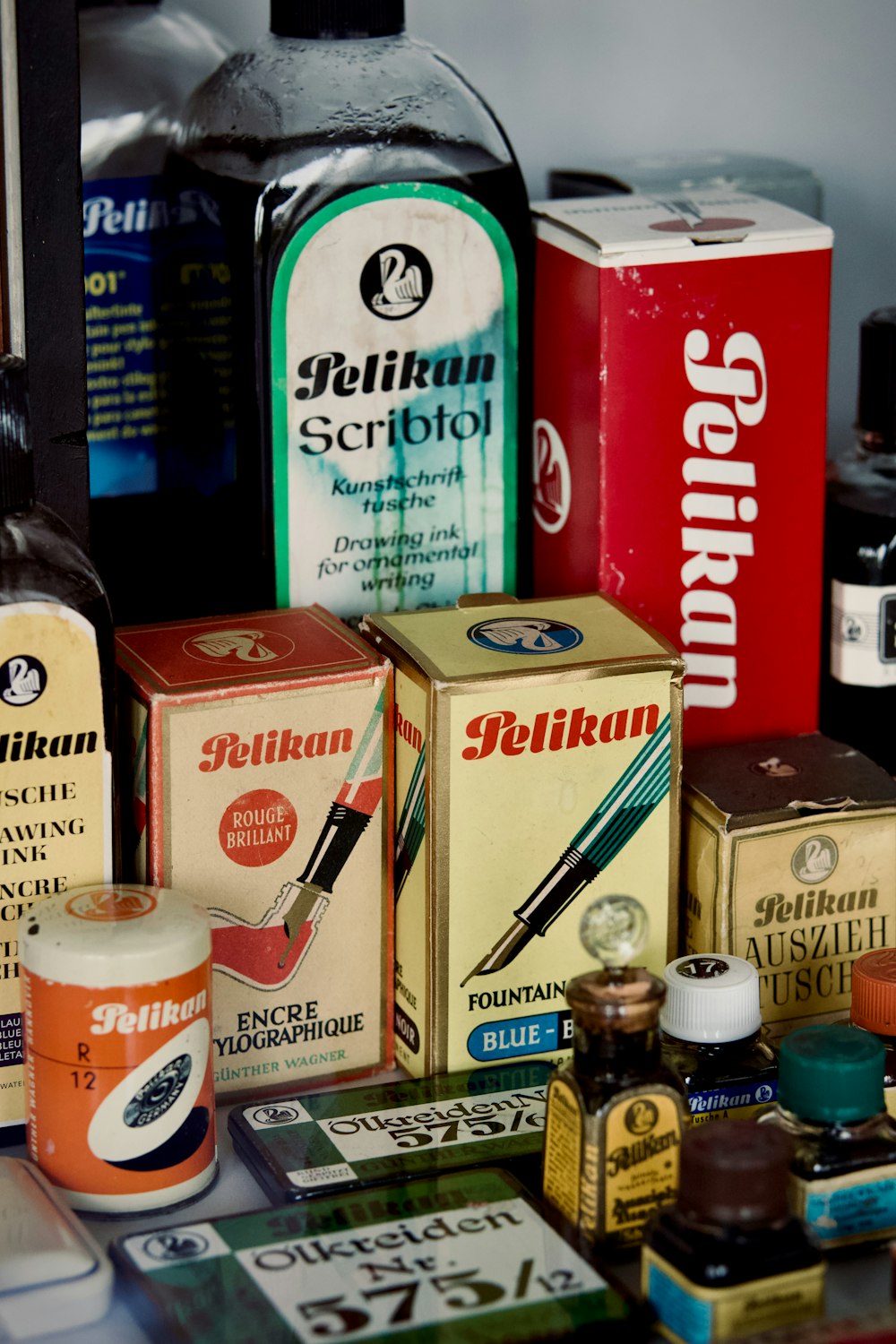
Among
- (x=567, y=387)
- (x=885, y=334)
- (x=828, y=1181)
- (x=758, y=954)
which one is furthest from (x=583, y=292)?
(x=828, y=1181)

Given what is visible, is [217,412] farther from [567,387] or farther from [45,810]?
[45,810]

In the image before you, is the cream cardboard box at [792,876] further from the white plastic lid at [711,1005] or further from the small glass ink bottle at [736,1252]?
the small glass ink bottle at [736,1252]

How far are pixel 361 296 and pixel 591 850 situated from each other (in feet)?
0.91

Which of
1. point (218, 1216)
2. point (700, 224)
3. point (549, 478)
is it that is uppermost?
point (700, 224)

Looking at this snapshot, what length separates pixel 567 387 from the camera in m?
0.92

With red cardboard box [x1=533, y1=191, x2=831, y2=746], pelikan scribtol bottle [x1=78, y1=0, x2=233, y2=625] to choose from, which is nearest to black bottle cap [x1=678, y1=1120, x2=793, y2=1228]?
red cardboard box [x1=533, y1=191, x2=831, y2=746]

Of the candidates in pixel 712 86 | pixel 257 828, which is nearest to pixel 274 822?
pixel 257 828

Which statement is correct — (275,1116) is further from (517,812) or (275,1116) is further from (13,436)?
(13,436)

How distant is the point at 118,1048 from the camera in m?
0.71

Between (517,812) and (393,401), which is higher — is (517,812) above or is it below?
below

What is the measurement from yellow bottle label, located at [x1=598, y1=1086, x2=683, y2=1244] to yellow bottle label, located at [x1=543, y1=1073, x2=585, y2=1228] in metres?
0.01

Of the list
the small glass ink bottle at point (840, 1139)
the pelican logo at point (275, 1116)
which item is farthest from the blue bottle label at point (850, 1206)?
the pelican logo at point (275, 1116)

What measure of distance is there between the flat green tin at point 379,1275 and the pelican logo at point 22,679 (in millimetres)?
208

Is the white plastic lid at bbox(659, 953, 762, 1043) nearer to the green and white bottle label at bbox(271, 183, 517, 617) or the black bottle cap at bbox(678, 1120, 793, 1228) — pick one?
the black bottle cap at bbox(678, 1120, 793, 1228)
